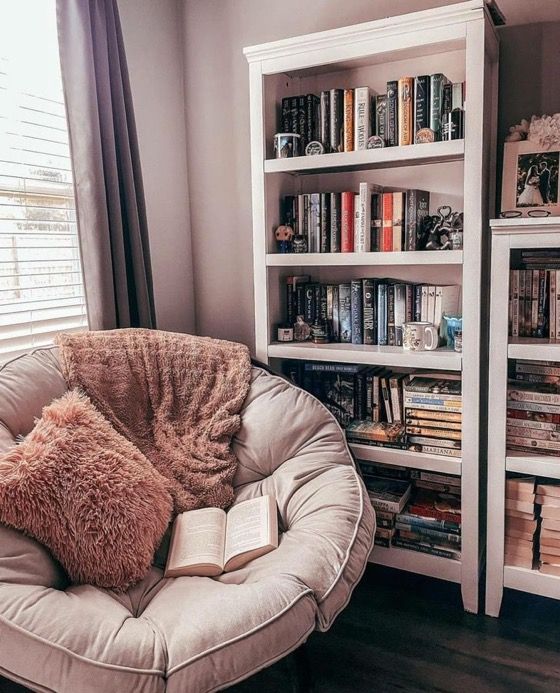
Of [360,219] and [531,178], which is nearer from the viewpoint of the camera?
[531,178]

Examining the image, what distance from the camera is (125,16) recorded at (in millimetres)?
2441

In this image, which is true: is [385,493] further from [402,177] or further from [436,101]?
[436,101]

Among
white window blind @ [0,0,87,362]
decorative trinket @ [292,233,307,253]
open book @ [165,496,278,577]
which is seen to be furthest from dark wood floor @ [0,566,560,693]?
decorative trinket @ [292,233,307,253]

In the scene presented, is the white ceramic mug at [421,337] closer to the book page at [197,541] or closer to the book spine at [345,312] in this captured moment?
the book spine at [345,312]

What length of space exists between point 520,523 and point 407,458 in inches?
15.9

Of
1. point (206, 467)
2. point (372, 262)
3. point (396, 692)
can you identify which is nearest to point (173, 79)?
point (372, 262)

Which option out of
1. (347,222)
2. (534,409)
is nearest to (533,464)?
(534,409)

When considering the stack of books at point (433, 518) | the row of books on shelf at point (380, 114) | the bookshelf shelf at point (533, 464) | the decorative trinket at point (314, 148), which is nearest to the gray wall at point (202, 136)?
the row of books on shelf at point (380, 114)

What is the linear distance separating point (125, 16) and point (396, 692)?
250cm

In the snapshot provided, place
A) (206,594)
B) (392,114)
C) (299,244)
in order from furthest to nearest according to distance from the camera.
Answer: (299,244) → (392,114) → (206,594)

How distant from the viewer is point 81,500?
1.54 m

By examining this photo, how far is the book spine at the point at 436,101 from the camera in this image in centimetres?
201

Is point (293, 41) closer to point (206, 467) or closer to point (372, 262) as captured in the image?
point (372, 262)

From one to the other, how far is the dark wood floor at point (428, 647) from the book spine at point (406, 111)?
153cm
